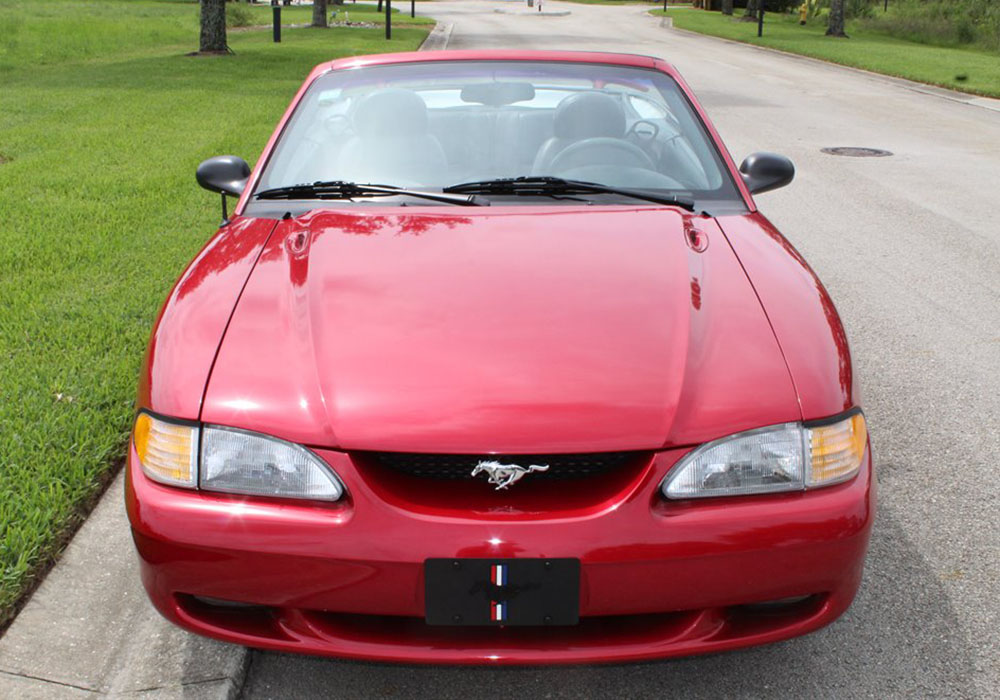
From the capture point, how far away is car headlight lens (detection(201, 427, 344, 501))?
2344 mm

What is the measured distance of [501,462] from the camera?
2.35 meters

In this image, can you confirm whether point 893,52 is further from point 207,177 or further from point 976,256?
point 207,177

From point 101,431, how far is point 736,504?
2619 millimetres

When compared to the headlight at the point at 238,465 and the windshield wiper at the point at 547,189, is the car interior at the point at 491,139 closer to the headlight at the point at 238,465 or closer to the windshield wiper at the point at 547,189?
the windshield wiper at the point at 547,189

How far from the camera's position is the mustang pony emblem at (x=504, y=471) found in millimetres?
2322

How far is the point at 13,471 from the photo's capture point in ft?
12.1

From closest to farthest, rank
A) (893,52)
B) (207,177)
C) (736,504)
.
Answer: (736,504) < (207,177) < (893,52)

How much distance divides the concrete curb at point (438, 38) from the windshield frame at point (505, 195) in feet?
66.6

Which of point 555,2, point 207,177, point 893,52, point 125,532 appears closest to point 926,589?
point 125,532

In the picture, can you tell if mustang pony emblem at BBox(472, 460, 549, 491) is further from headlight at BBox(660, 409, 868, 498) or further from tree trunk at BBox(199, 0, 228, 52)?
tree trunk at BBox(199, 0, 228, 52)

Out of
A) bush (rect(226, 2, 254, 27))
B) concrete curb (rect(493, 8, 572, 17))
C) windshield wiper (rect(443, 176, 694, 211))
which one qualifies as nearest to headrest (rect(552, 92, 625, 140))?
windshield wiper (rect(443, 176, 694, 211))

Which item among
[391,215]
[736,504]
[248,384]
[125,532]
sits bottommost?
[125,532]

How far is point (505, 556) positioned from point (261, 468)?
0.57 metres

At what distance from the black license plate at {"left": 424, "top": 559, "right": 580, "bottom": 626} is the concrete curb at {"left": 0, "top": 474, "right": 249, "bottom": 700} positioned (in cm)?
68
